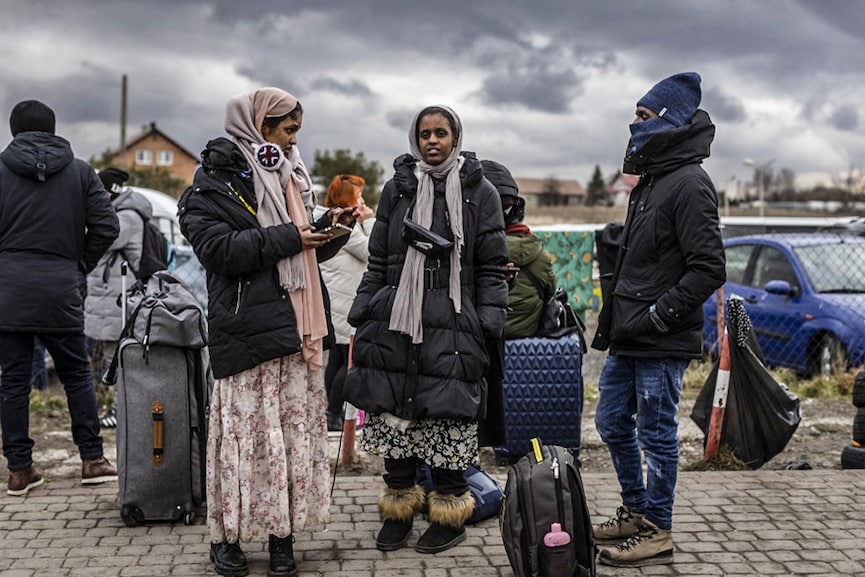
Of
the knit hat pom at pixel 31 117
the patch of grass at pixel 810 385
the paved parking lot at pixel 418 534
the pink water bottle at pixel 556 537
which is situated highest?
the knit hat pom at pixel 31 117

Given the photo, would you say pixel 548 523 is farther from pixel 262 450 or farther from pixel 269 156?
pixel 269 156

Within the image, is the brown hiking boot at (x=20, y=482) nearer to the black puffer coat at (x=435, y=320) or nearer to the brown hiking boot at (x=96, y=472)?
the brown hiking boot at (x=96, y=472)

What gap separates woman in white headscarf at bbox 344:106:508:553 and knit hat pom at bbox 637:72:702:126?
850mm

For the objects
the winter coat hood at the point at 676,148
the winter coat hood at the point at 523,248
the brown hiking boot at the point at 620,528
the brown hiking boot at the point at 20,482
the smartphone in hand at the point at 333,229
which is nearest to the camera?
the smartphone in hand at the point at 333,229

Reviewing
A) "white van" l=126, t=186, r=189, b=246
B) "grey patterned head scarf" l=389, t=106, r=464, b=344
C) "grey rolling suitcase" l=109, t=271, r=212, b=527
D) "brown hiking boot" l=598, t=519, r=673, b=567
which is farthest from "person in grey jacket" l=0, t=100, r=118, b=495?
"white van" l=126, t=186, r=189, b=246

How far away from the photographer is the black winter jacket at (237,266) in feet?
13.4

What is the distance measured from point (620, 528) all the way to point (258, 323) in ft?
6.72

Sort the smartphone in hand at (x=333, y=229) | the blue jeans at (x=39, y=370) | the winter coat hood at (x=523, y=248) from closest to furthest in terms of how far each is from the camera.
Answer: the smartphone in hand at (x=333, y=229), the winter coat hood at (x=523, y=248), the blue jeans at (x=39, y=370)

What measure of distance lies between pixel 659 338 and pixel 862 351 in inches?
216

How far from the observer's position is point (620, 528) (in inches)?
186

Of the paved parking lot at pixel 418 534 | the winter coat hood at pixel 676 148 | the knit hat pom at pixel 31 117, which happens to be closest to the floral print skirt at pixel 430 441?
the paved parking lot at pixel 418 534

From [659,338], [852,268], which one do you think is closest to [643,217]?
[659,338]

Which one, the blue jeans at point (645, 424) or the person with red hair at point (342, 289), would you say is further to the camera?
the person with red hair at point (342, 289)

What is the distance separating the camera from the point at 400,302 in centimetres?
441
